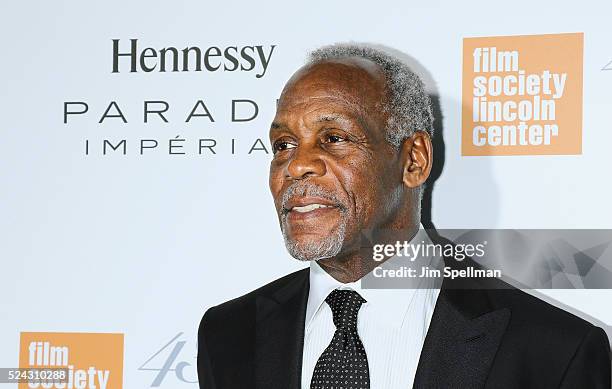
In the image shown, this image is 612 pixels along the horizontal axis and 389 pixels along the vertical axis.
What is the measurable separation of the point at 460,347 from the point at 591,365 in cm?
22

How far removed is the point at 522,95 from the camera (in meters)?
1.85

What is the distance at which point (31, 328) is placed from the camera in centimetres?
215

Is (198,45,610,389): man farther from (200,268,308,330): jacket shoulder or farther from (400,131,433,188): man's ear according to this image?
(200,268,308,330): jacket shoulder

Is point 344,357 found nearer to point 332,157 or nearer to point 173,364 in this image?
point 332,157

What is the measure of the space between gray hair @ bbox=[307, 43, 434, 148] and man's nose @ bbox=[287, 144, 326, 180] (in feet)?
0.43

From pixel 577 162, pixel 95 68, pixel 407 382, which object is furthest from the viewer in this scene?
pixel 95 68

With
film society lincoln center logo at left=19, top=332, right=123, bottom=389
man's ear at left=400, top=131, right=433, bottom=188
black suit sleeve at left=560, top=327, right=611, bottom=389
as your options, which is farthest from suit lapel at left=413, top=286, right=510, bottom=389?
film society lincoln center logo at left=19, top=332, right=123, bottom=389

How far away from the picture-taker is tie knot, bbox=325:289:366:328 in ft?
5.69

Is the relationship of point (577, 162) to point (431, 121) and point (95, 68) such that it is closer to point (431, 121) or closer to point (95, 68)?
point (431, 121)

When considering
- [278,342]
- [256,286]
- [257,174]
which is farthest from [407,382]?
[257,174]

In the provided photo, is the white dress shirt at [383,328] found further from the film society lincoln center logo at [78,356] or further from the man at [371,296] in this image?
the film society lincoln center logo at [78,356]

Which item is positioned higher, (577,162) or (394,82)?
(394,82)

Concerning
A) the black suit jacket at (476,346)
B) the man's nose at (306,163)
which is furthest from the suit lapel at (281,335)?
the man's nose at (306,163)

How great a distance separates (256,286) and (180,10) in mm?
583
